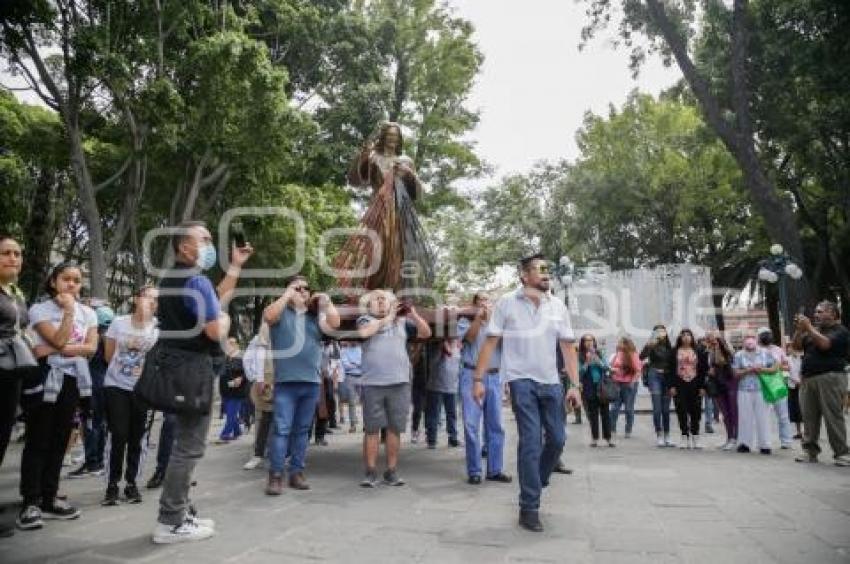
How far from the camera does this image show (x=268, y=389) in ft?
25.5

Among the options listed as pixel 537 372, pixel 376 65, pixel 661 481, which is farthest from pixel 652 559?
pixel 376 65

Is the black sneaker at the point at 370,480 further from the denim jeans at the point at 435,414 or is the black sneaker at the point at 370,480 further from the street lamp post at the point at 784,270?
the street lamp post at the point at 784,270

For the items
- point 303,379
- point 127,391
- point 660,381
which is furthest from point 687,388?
point 127,391

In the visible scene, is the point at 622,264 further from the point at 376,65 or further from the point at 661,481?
the point at 661,481

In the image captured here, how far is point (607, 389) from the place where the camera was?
1003cm

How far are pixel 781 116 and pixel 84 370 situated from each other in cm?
2282

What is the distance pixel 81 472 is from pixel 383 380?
376 cm

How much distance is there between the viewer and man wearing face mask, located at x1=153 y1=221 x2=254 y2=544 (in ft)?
14.1

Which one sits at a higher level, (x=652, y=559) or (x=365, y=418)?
(x=365, y=418)

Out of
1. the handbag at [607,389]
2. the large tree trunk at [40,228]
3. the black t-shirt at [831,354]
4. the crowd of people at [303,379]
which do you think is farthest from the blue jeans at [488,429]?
the large tree trunk at [40,228]

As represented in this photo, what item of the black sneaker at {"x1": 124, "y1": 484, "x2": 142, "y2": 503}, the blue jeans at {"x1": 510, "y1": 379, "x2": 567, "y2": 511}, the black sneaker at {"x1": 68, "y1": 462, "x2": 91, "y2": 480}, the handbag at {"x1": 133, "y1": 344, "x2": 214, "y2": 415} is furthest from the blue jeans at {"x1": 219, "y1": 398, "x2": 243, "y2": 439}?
the blue jeans at {"x1": 510, "y1": 379, "x2": 567, "y2": 511}

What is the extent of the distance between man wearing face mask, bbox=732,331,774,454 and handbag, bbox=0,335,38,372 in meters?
9.28

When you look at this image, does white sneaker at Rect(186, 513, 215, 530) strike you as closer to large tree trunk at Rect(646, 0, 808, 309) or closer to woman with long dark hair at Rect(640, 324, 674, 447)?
woman with long dark hair at Rect(640, 324, 674, 447)

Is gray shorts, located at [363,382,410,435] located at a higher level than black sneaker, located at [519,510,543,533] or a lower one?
higher
